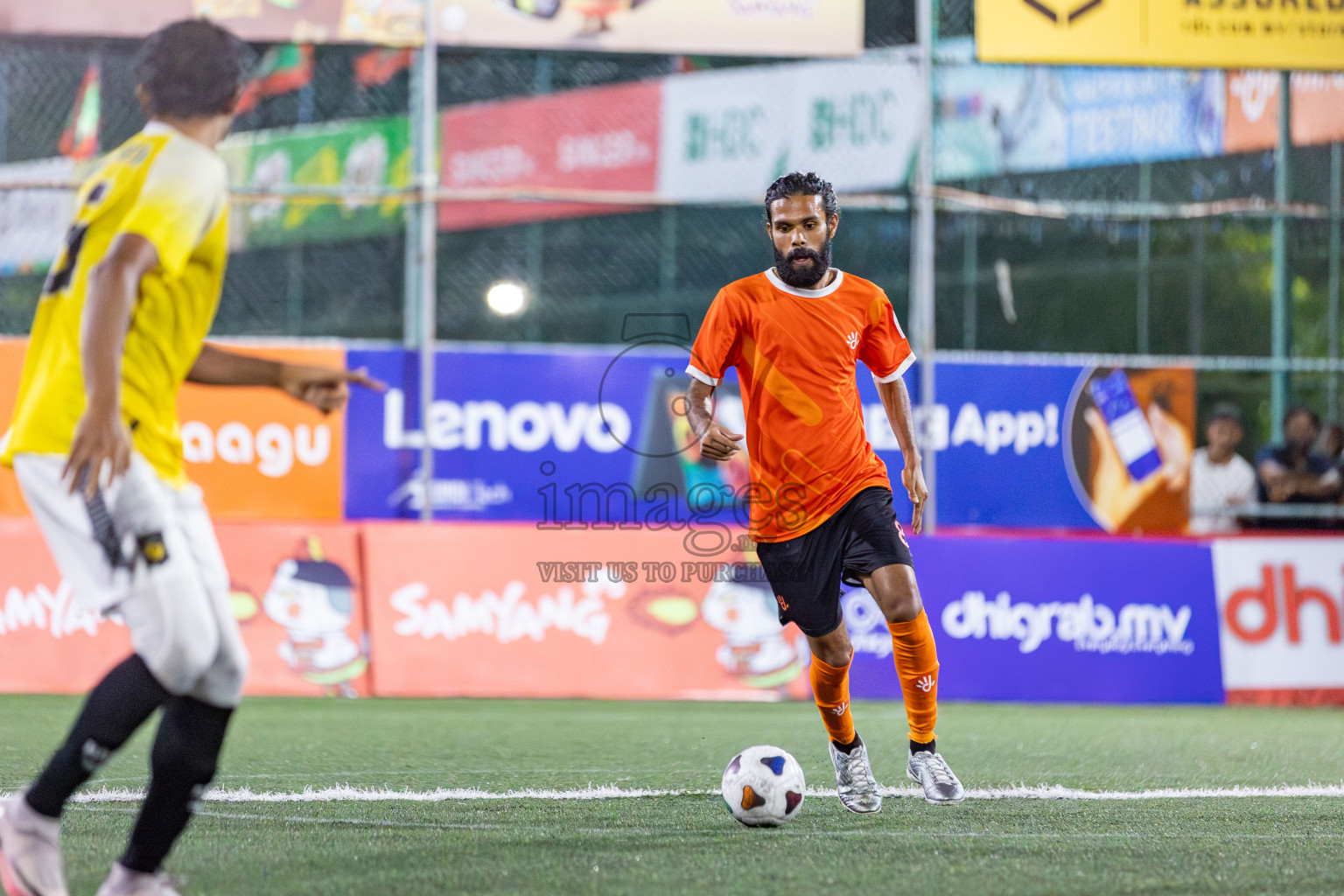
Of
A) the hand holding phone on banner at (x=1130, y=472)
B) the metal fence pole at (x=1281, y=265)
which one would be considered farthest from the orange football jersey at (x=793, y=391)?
the metal fence pole at (x=1281, y=265)

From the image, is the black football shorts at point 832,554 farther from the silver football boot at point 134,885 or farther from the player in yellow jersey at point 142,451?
the silver football boot at point 134,885

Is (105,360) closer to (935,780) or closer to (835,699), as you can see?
(835,699)

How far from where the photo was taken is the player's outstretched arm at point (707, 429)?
16.6 ft

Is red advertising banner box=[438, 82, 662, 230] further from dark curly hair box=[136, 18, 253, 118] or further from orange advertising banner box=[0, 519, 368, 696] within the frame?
dark curly hair box=[136, 18, 253, 118]

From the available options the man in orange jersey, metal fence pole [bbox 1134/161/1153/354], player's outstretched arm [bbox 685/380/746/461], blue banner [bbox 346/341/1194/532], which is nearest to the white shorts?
player's outstretched arm [bbox 685/380/746/461]

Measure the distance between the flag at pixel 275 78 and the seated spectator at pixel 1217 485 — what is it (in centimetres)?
810

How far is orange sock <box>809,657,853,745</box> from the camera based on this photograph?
5.36 metres

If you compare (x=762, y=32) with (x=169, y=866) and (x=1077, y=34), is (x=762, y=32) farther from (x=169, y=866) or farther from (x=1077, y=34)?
(x=169, y=866)

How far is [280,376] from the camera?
11.9ft

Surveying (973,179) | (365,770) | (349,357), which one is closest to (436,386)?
(349,357)

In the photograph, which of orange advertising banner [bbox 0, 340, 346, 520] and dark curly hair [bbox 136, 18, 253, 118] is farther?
orange advertising banner [bbox 0, 340, 346, 520]

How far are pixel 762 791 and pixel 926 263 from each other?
21.1ft

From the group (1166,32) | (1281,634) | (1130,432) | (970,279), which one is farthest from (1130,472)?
(970,279)

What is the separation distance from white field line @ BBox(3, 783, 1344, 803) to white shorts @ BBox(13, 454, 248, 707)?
2.03 meters
